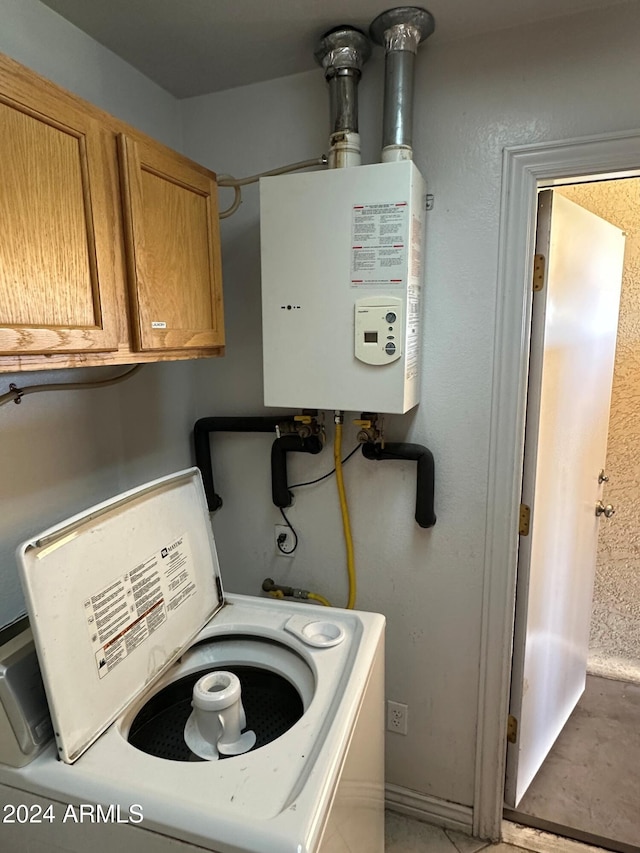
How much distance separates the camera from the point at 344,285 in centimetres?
128

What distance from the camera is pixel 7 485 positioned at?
1.15m

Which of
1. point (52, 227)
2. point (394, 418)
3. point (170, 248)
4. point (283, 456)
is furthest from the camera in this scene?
point (283, 456)

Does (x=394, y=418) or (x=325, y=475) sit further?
(x=325, y=475)

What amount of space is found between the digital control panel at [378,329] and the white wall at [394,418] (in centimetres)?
24

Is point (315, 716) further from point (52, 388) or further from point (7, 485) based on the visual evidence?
point (52, 388)

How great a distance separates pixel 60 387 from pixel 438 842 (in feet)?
5.88

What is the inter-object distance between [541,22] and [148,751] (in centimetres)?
189

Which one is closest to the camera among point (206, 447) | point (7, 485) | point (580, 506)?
point (7, 485)

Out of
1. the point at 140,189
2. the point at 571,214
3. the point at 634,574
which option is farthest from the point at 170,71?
the point at 634,574

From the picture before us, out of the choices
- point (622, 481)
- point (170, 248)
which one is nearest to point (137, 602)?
point (170, 248)

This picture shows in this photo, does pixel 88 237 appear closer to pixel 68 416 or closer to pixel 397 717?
pixel 68 416

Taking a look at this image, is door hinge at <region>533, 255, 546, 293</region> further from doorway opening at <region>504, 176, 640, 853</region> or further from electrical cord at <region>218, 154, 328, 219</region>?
electrical cord at <region>218, 154, 328, 219</region>

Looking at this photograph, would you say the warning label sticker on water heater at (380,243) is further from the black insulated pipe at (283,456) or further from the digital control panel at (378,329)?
the black insulated pipe at (283,456)

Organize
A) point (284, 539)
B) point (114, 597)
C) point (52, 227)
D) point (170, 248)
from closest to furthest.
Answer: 1. point (52, 227)
2. point (114, 597)
3. point (170, 248)
4. point (284, 539)
